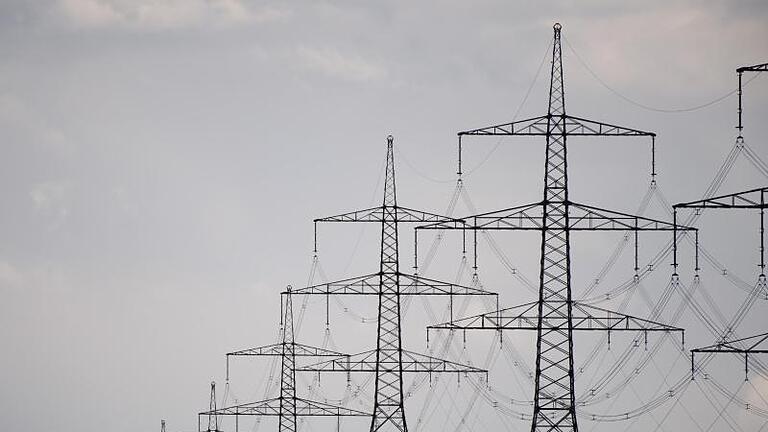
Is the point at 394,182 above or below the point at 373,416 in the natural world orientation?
above

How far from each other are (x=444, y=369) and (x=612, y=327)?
2274cm

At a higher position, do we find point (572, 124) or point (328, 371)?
point (572, 124)

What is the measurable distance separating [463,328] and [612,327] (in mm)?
8532

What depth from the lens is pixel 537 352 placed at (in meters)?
136

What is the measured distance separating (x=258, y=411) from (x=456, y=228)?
4754 centimetres

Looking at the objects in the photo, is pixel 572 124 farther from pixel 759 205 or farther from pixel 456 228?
pixel 759 205

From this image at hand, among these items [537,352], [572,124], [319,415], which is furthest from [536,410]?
[319,415]

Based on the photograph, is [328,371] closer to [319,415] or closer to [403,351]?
[403,351]

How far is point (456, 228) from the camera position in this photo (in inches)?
5404

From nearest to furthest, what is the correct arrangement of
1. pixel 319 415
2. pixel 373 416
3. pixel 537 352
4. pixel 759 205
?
1. pixel 759 205
2. pixel 537 352
3. pixel 373 416
4. pixel 319 415

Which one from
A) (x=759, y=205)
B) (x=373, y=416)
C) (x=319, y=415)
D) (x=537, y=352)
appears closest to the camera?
(x=759, y=205)

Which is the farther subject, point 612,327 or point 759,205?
point 612,327

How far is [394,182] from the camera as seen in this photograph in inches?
6161

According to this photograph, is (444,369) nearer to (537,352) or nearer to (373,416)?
(373,416)
